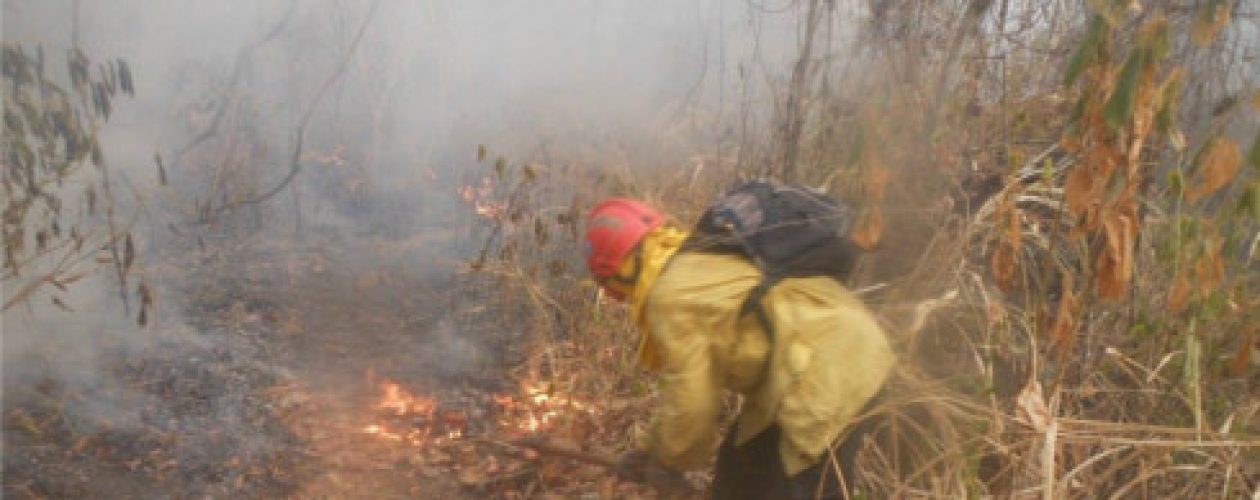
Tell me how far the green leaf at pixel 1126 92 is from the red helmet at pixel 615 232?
1.25 meters

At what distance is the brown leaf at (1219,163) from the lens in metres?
2.41

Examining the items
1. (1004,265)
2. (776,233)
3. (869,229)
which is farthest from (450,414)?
(1004,265)

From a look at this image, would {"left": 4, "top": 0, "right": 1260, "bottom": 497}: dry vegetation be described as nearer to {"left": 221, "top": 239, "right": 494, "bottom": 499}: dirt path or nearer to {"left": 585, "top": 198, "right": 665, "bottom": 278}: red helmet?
{"left": 221, "top": 239, "right": 494, "bottom": 499}: dirt path

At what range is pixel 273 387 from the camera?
4.59 meters

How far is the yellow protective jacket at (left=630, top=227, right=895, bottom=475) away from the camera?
2.42 m

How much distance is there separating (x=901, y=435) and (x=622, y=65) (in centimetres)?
644

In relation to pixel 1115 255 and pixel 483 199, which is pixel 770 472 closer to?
pixel 1115 255

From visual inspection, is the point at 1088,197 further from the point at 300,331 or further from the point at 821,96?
the point at 300,331

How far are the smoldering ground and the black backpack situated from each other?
2.22 metres

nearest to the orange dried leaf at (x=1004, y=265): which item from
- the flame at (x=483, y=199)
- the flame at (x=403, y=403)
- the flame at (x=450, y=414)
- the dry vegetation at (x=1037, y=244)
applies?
the dry vegetation at (x=1037, y=244)

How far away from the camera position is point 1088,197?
2.58m

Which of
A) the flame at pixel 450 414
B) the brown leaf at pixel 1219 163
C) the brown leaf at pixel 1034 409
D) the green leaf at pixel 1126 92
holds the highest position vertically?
the green leaf at pixel 1126 92

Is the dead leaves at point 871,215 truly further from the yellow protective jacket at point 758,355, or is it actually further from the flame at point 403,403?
the flame at point 403,403

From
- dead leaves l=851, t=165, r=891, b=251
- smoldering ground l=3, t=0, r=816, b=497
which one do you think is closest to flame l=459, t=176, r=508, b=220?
smoldering ground l=3, t=0, r=816, b=497
